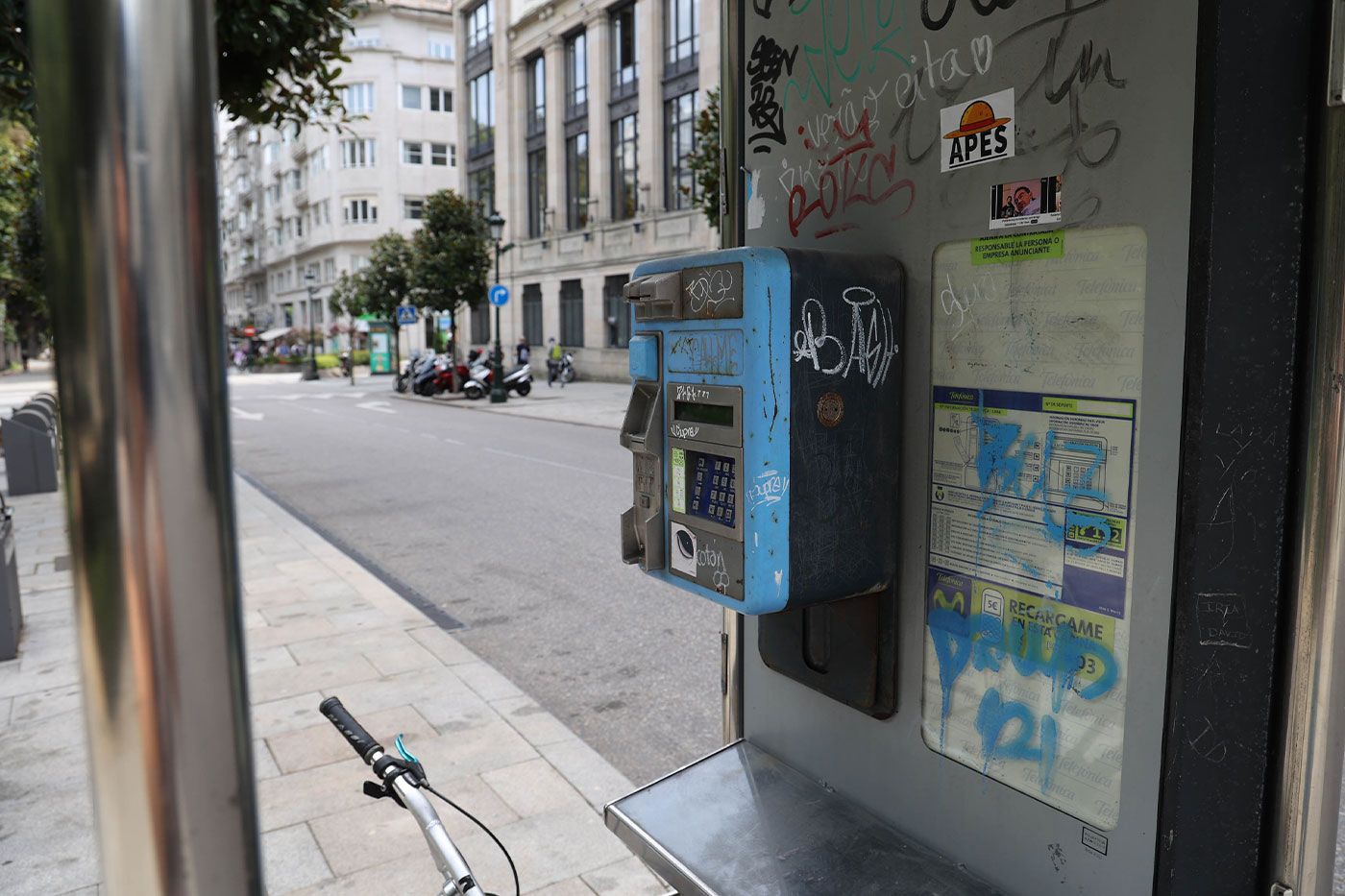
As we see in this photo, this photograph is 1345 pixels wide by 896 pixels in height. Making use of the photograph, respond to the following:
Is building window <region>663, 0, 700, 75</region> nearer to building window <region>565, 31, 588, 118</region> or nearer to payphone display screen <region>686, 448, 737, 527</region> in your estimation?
building window <region>565, 31, 588, 118</region>

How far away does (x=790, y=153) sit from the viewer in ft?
8.13

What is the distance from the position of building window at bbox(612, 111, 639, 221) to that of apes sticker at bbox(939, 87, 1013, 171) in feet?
88.7

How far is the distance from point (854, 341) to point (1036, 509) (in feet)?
1.64

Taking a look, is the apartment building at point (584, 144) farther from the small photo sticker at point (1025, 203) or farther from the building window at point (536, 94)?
the small photo sticker at point (1025, 203)

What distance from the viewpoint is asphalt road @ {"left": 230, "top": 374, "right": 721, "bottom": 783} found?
15.3 ft

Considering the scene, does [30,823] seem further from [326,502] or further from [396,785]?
[326,502]

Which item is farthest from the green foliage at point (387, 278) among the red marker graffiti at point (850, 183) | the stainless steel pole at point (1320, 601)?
the stainless steel pole at point (1320, 601)

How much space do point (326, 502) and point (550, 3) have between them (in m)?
25.2

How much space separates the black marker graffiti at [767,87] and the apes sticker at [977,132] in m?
0.55

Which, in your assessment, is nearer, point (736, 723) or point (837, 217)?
point (837, 217)

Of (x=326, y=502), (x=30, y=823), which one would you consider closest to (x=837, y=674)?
(x=30, y=823)

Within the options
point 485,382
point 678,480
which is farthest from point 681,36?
point 678,480

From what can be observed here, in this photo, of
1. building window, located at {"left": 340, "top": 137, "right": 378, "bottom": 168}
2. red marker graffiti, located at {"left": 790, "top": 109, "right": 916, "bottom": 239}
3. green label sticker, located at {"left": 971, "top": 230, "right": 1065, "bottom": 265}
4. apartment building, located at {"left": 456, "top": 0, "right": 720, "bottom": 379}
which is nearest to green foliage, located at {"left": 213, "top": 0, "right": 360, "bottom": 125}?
red marker graffiti, located at {"left": 790, "top": 109, "right": 916, "bottom": 239}

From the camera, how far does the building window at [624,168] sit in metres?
28.6
